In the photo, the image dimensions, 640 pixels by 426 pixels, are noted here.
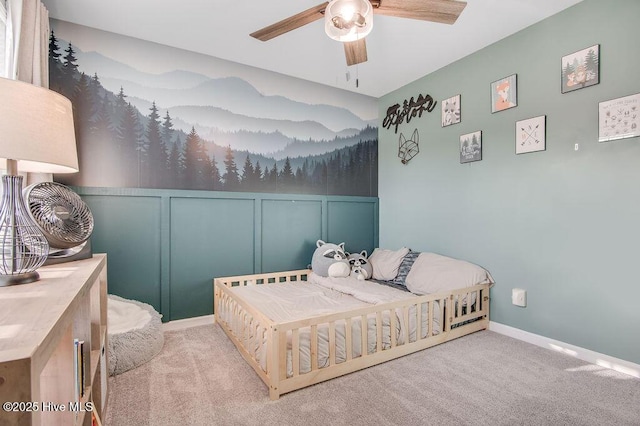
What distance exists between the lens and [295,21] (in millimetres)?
1708

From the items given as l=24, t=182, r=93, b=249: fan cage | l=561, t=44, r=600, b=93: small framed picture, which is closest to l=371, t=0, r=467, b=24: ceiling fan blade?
l=561, t=44, r=600, b=93: small framed picture

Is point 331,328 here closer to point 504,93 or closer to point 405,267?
point 405,267

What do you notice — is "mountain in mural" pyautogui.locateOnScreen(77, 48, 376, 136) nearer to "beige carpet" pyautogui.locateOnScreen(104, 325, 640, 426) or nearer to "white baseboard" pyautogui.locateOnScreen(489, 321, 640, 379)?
"beige carpet" pyautogui.locateOnScreen(104, 325, 640, 426)

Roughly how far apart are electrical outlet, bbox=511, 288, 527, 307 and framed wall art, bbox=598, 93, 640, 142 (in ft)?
3.97

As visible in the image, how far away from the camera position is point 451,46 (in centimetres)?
271

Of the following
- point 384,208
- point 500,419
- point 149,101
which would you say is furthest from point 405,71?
point 500,419

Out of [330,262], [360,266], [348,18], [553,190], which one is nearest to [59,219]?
[348,18]

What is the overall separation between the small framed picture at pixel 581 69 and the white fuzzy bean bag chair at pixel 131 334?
11.1ft

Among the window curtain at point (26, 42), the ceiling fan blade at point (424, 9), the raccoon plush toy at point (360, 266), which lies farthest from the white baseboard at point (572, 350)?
the window curtain at point (26, 42)

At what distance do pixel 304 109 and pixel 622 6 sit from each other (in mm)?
2548

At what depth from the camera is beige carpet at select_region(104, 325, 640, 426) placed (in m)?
1.52

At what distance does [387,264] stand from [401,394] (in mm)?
1600

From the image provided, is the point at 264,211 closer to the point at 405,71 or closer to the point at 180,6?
the point at 180,6

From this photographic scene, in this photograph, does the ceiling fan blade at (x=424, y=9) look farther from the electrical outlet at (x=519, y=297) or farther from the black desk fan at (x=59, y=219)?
the electrical outlet at (x=519, y=297)
